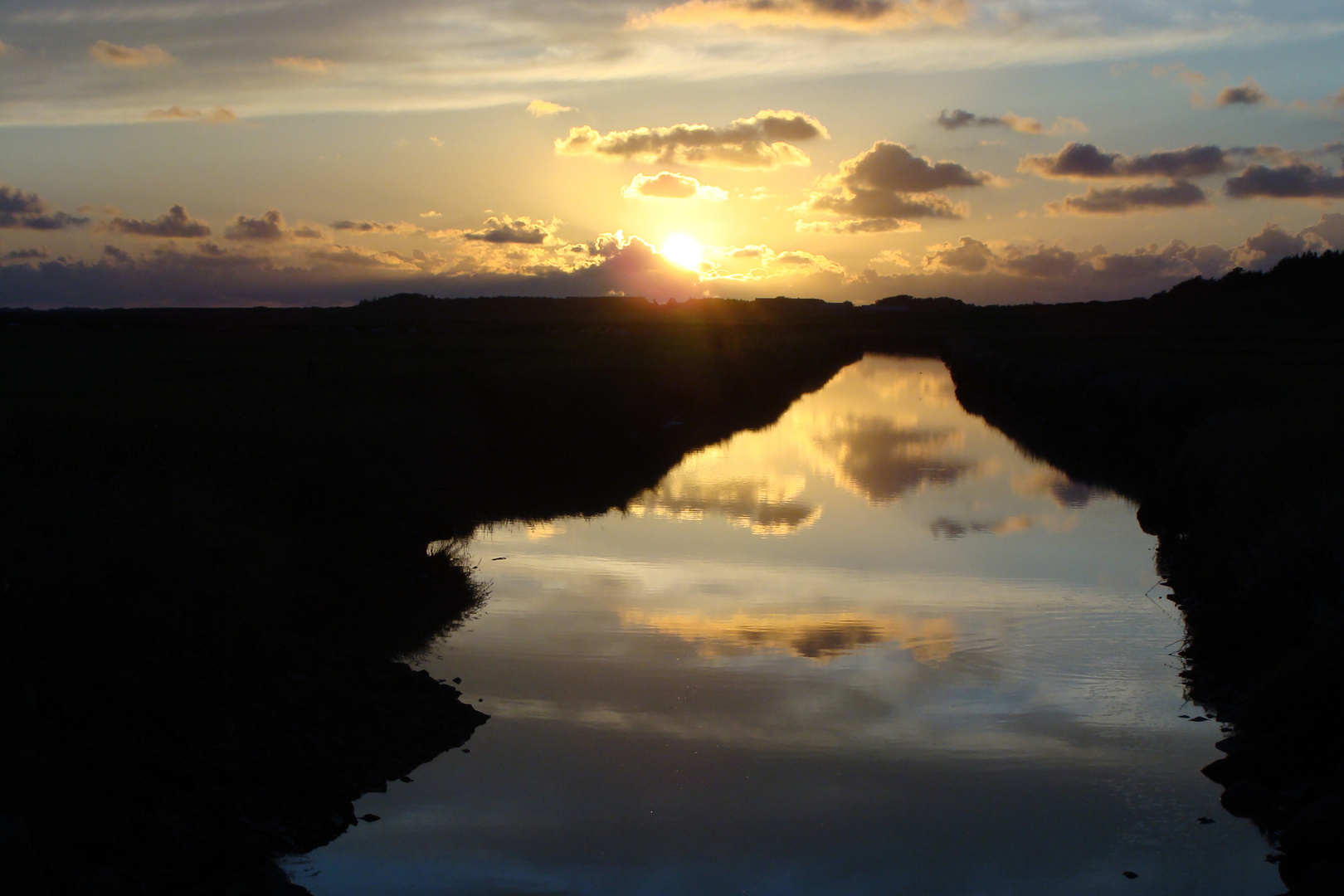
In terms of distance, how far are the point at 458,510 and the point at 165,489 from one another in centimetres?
689

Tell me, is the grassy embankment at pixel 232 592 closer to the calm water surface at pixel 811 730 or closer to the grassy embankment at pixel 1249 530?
the calm water surface at pixel 811 730

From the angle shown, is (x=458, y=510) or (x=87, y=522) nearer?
(x=87, y=522)

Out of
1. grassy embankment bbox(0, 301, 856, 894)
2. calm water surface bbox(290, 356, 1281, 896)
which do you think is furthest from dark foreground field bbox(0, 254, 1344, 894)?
calm water surface bbox(290, 356, 1281, 896)

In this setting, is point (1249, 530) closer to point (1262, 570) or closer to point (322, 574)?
point (1262, 570)

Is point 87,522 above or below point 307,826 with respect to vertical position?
above

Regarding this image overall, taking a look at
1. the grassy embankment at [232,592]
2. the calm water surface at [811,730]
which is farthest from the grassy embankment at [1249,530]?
the grassy embankment at [232,592]

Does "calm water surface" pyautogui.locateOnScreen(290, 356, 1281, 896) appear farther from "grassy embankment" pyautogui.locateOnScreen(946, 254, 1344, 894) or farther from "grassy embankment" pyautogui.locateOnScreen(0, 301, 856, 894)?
"grassy embankment" pyautogui.locateOnScreen(0, 301, 856, 894)

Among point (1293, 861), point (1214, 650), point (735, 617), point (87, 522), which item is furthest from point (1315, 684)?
point (87, 522)

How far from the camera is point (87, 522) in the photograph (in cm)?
800

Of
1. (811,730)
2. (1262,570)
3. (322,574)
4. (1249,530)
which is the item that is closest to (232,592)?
(322,574)

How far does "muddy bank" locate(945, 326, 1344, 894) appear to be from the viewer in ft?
22.7

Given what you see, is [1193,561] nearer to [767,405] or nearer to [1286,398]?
[1286,398]

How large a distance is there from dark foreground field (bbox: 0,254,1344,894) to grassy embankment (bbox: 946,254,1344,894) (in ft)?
0.11

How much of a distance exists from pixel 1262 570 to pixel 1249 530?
178 centimetres
